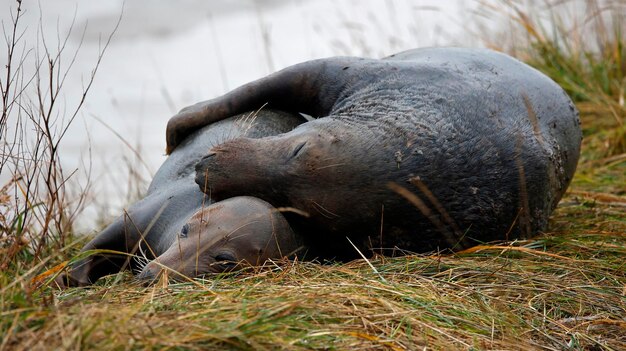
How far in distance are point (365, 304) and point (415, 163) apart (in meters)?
1.06

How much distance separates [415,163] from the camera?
419cm

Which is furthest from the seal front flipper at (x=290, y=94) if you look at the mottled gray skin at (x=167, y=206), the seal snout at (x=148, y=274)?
the seal snout at (x=148, y=274)

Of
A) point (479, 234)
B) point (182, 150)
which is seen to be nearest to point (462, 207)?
point (479, 234)

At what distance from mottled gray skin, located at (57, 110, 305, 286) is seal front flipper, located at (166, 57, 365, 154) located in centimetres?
5

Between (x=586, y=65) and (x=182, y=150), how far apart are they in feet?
15.4

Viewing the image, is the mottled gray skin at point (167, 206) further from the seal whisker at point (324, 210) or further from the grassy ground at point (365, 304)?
the seal whisker at point (324, 210)

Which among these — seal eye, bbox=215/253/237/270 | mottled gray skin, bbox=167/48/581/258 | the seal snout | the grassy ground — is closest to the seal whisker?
mottled gray skin, bbox=167/48/581/258

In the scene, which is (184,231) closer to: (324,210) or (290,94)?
(324,210)

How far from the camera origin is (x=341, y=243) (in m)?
4.37

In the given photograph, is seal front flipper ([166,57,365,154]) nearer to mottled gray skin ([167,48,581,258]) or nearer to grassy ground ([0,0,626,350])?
mottled gray skin ([167,48,581,258])

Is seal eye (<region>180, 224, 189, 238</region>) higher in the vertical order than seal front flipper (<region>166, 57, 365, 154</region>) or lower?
lower

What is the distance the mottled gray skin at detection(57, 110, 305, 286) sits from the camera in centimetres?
466

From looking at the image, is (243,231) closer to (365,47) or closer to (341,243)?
(341,243)

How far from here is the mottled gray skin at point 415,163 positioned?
419 cm
